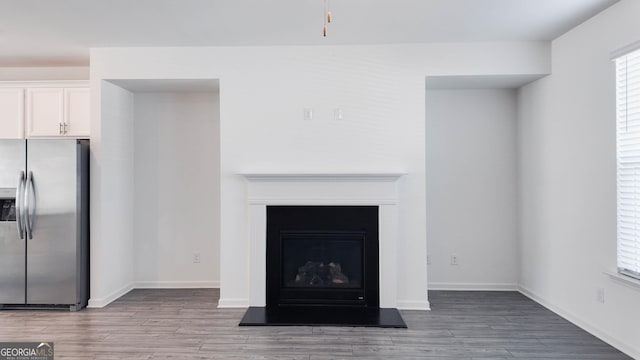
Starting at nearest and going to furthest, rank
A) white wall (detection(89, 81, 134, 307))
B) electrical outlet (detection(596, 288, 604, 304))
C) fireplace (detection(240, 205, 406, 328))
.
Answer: electrical outlet (detection(596, 288, 604, 304)), fireplace (detection(240, 205, 406, 328)), white wall (detection(89, 81, 134, 307))

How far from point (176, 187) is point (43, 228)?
4.39 ft

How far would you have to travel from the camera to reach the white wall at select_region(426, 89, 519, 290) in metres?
4.40

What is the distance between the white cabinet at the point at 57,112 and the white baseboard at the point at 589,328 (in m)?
4.99

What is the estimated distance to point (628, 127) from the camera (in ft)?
9.27

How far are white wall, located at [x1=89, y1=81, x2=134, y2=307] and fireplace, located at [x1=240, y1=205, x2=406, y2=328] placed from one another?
1.60 m

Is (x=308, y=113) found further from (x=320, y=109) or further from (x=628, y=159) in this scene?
(x=628, y=159)

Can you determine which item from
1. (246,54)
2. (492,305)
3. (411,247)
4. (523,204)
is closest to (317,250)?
(411,247)

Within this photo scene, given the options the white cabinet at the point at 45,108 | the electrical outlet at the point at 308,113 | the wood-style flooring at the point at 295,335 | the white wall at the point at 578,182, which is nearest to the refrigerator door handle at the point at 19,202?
the white cabinet at the point at 45,108

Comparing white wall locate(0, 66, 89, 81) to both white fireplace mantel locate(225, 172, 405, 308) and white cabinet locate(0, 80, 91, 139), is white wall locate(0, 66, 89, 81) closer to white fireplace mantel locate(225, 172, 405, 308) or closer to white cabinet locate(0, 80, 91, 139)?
white cabinet locate(0, 80, 91, 139)

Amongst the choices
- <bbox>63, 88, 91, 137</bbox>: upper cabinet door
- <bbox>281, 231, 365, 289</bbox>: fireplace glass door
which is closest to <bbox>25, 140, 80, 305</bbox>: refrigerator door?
<bbox>63, 88, 91, 137</bbox>: upper cabinet door

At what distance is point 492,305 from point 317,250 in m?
1.83

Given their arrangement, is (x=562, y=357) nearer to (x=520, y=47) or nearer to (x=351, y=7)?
(x=520, y=47)

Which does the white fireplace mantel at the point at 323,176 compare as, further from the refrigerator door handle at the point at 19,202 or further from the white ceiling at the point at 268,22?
the refrigerator door handle at the point at 19,202

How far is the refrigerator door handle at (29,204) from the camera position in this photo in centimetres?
363
